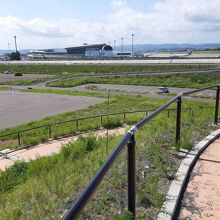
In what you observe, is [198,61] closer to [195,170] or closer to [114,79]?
[114,79]

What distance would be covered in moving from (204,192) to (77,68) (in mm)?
84229

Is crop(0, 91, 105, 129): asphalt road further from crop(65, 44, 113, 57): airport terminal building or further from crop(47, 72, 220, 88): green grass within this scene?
crop(65, 44, 113, 57): airport terminal building

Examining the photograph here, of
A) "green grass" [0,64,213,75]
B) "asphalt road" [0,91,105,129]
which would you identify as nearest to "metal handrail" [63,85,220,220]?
"asphalt road" [0,91,105,129]

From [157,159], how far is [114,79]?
61.0m

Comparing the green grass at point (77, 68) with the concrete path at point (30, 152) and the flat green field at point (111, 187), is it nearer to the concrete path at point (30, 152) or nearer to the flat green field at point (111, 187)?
the concrete path at point (30, 152)

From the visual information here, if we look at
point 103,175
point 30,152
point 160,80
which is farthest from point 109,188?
point 160,80

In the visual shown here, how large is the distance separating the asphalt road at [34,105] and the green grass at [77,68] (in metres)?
31.1

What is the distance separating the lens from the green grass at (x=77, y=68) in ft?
237

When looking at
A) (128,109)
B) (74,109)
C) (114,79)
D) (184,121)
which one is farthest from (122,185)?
(114,79)

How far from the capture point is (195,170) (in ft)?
16.6

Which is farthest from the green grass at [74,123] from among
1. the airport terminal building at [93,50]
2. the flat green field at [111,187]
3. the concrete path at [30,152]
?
the airport terminal building at [93,50]

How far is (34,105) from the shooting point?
4053 cm

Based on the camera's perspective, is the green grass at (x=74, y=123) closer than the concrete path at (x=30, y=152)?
No

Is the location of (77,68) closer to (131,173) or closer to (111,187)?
(111,187)
